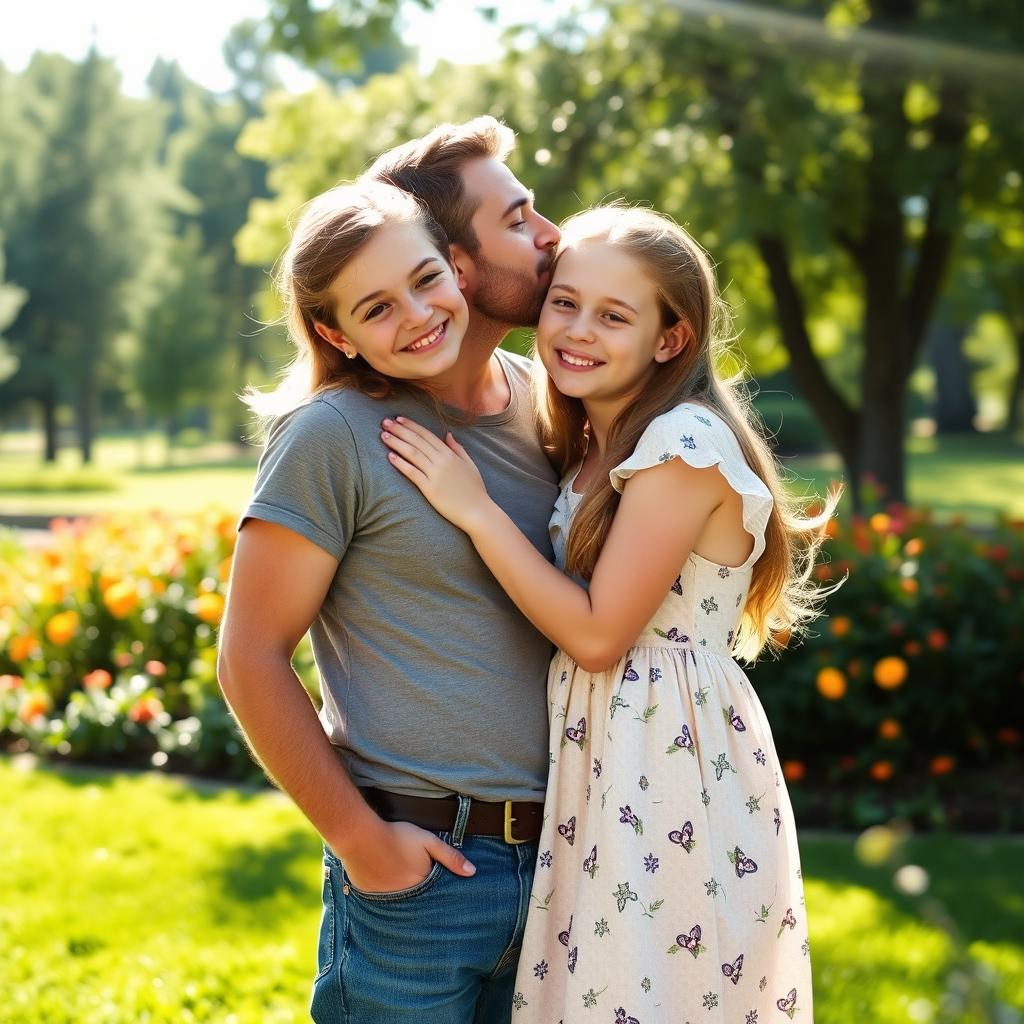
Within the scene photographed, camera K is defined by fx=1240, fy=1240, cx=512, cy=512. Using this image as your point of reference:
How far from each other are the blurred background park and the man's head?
17.9 inches

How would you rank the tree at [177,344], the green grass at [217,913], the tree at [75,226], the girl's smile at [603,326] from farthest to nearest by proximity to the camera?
the tree at [75,226] < the tree at [177,344] < the green grass at [217,913] < the girl's smile at [603,326]

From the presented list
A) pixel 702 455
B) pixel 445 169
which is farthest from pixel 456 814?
pixel 445 169

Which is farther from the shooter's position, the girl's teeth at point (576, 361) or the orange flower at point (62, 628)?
the orange flower at point (62, 628)

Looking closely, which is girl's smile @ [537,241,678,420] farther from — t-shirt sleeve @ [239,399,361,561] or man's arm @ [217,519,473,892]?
man's arm @ [217,519,473,892]

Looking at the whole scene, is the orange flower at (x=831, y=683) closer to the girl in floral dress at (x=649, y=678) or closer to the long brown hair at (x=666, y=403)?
the long brown hair at (x=666, y=403)

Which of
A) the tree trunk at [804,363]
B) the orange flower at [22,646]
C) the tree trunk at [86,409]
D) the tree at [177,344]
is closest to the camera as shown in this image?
the orange flower at [22,646]

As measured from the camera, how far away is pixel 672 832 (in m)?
2.18

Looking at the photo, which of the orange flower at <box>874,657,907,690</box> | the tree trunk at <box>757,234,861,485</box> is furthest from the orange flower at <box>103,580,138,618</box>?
the tree trunk at <box>757,234,861,485</box>

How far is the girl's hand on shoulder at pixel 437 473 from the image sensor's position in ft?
7.04

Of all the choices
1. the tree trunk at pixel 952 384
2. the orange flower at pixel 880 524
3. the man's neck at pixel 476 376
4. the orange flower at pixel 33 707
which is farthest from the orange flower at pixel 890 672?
the tree trunk at pixel 952 384

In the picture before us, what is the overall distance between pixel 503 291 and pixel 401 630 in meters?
0.77

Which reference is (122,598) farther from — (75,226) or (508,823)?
(75,226)

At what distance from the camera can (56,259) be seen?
36594 millimetres

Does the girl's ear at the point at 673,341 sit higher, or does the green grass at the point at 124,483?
the girl's ear at the point at 673,341
